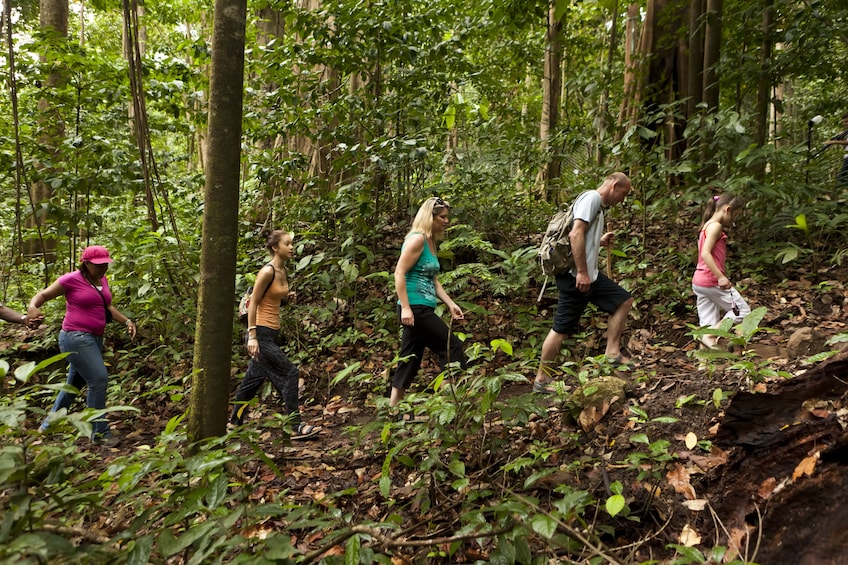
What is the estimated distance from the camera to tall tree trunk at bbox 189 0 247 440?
2.96 meters

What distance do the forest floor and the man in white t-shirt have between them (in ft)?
1.08

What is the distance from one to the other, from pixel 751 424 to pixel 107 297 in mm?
5541

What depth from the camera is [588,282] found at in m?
4.55

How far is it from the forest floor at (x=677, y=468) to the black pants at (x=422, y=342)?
636mm

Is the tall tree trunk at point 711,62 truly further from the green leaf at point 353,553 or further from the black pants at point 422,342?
the green leaf at point 353,553

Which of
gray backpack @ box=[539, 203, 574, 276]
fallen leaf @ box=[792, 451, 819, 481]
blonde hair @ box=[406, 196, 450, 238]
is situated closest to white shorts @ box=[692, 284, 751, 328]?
gray backpack @ box=[539, 203, 574, 276]

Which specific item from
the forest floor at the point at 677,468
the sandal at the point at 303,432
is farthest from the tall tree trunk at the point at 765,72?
the sandal at the point at 303,432

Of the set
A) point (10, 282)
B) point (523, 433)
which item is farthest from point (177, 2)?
point (523, 433)

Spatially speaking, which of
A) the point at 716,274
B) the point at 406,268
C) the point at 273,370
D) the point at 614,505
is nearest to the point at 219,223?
the point at 406,268

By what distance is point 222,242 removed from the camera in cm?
304

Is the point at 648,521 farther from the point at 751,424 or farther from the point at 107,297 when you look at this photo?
the point at 107,297

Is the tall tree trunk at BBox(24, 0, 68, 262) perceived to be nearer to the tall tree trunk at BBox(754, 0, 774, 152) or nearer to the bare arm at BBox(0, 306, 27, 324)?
the bare arm at BBox(0, 306, 27, 324)

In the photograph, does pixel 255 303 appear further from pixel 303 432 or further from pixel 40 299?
pixel 40 299

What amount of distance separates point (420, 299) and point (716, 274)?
8.83ft
